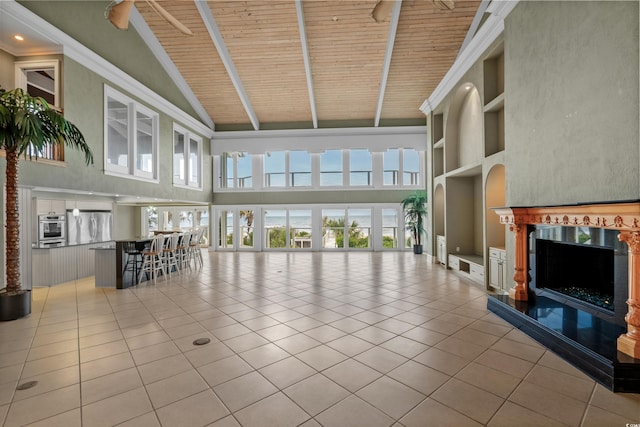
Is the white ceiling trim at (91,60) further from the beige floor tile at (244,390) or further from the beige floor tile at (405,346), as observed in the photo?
the beige floor tile at (405,346)

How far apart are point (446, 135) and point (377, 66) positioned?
293cm

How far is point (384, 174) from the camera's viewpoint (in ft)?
37.8

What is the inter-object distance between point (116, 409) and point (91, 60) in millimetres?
6705

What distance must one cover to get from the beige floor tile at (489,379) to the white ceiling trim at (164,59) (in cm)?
968

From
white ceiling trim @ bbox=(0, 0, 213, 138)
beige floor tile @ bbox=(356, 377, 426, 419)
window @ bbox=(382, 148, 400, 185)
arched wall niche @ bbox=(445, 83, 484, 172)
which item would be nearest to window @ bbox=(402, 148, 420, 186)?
window @ bbox=(382, 148, 400, 185)

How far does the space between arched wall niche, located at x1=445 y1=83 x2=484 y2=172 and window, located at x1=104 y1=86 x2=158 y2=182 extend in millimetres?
8005

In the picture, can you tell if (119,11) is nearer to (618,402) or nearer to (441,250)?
(618,402)

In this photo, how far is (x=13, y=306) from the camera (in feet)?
12.9

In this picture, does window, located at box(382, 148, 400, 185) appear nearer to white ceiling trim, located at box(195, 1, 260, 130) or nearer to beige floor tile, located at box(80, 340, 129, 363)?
white ceiling trim, located at box(195, 1, 260, 130)

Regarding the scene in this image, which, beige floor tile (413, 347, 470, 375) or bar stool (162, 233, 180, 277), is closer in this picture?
beige floor tile (413, 347, 470, 375)

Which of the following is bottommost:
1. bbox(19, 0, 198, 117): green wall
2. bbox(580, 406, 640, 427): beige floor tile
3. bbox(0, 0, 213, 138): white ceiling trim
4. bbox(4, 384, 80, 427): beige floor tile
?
bbox(580, 406, 640, 427): beige floor tile

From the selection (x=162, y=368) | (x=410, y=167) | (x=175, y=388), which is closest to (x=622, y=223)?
(x=175, y=388)

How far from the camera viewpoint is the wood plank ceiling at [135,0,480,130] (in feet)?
22.4

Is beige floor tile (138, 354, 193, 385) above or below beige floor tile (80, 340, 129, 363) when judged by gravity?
above
